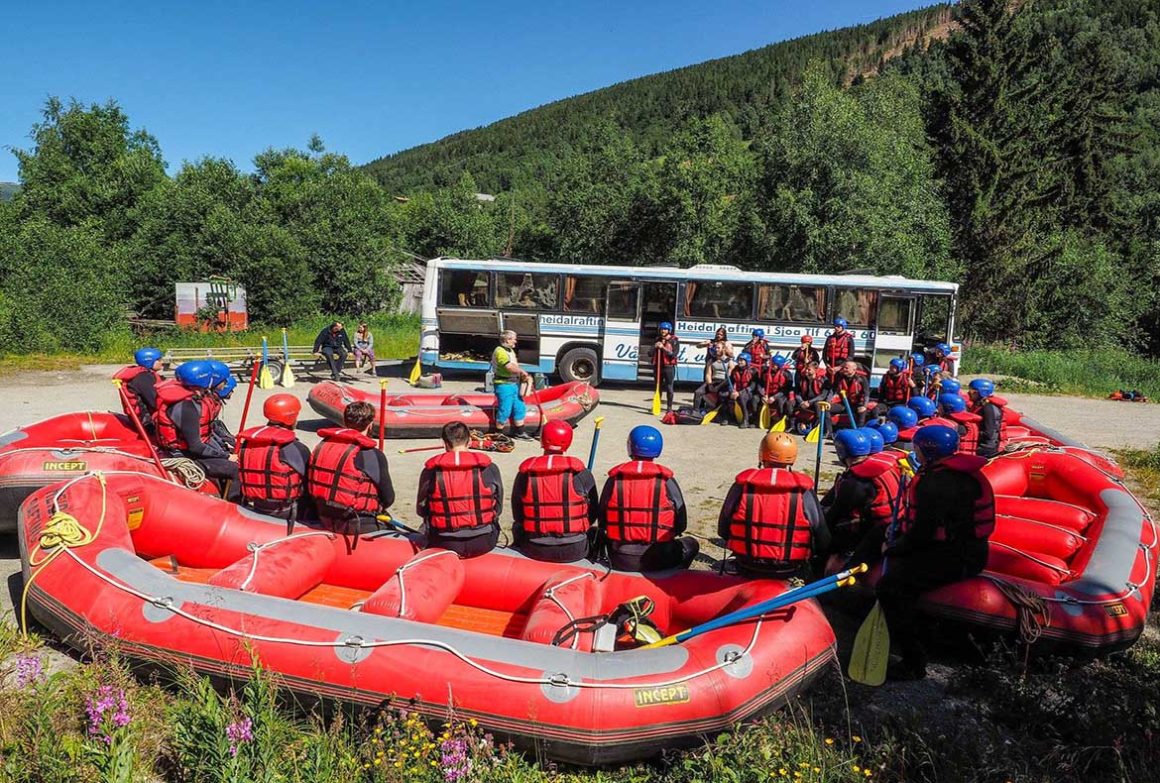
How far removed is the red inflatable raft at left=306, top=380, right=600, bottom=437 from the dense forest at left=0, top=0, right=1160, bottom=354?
12333 millimetres

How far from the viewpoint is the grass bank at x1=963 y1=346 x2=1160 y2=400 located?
1877 centimetres

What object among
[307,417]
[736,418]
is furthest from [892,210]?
[307,417]

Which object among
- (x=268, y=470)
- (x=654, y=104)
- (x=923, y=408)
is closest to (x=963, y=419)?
(x=923, y=408)

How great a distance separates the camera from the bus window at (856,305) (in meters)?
15.3

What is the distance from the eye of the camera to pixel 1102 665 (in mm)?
4859

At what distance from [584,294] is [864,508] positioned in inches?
438

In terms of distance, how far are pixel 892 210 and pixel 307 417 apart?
19.9 metres

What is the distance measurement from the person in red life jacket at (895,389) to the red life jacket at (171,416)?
933cm

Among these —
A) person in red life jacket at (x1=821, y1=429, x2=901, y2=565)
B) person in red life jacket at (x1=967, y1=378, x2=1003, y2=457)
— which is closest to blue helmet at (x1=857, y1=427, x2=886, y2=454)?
person in red life jacket at (x1=821, y1=429, x2=901, y2=565)

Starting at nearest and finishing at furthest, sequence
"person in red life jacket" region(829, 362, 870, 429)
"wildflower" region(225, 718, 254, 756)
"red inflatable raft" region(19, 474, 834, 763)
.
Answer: "wildflower" region(225, 718, 254, 756) < "red inflatable raft" region(19, 474, 834, 763) < "person in red life jacket" region(829, 362, 870, 429)

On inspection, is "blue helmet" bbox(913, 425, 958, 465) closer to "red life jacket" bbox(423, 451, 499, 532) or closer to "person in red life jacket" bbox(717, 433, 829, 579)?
"person in red life jacket" bbox(717, 433, 829, 579)

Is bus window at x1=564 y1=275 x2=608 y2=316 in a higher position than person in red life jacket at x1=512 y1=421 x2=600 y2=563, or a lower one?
higher

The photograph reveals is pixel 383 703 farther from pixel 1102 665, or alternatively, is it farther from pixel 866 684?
pixel 1102 665

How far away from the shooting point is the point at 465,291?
16.1 m
